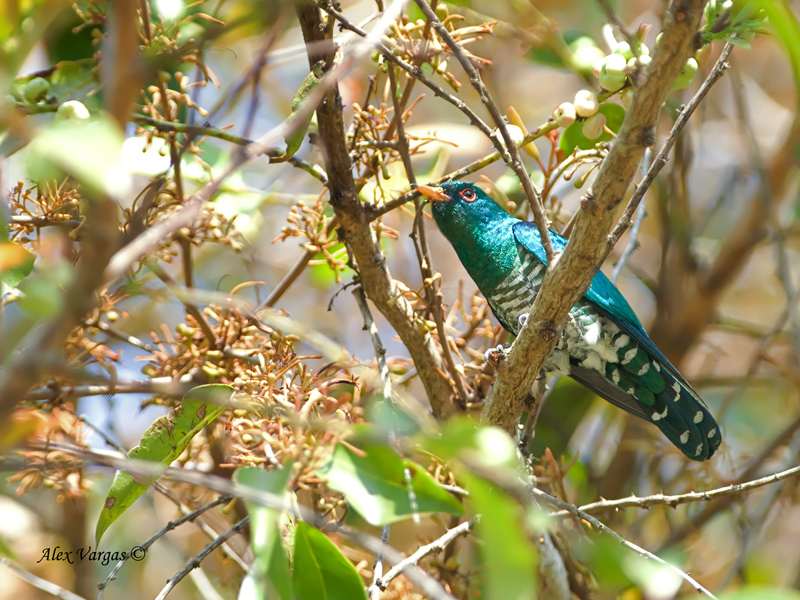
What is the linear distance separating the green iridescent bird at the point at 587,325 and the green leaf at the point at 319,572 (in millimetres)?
1657

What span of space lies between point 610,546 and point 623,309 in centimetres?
219

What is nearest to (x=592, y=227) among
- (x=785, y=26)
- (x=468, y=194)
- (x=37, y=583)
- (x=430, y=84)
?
(x=430, y=84)

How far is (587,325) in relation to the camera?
10.8 ft

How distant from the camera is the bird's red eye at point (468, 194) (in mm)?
3338

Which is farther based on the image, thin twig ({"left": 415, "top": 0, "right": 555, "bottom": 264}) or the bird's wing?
the bird's wing

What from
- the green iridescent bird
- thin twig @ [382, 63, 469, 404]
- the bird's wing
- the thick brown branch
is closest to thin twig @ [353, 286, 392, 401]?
thin twig @ [382, 63, 469, 404]

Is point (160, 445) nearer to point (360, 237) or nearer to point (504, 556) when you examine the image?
point (360, 237)

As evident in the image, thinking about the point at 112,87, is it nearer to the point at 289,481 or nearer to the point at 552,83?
the point at 289,481

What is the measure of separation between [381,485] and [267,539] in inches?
10.5

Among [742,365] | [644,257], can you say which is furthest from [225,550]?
[742,365]

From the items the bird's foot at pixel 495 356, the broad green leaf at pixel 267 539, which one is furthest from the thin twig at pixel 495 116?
the broad green leaf at pixel 267 539

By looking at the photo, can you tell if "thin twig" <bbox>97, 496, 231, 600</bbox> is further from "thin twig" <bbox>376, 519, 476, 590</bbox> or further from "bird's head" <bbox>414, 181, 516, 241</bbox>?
"bird's head" <bbox>414, 181, 516, 241</bbox>

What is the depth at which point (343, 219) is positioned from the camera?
242cm

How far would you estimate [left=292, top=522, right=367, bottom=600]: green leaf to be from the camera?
166 centimetres
